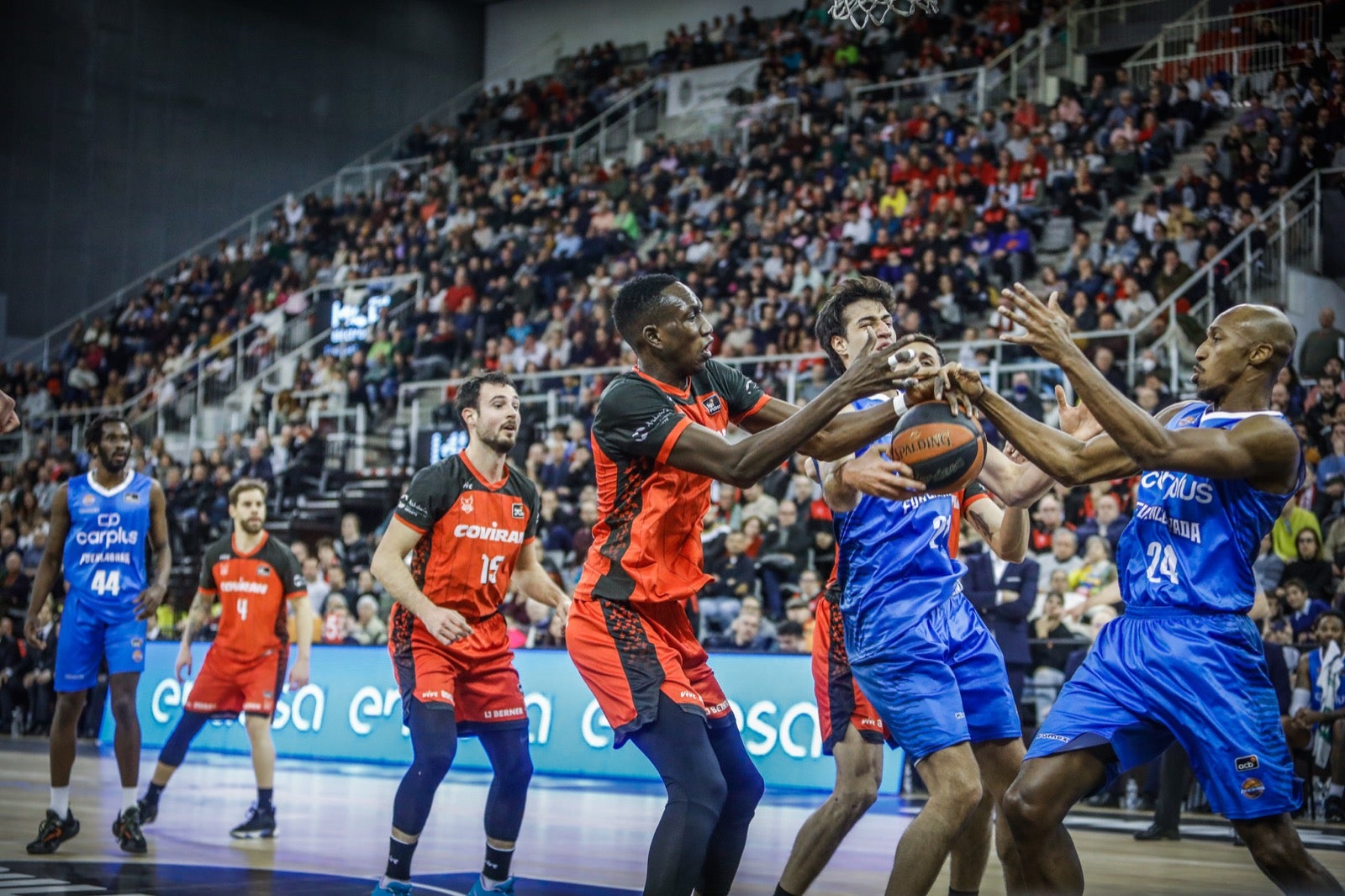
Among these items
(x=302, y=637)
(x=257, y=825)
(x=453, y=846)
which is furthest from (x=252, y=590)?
(x=453, y=846)

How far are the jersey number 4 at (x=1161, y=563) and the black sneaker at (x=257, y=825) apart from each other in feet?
18.9

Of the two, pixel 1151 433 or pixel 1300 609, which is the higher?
pixel 1151 433

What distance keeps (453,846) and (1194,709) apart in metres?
4.96

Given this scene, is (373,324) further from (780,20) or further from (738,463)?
(738,463)

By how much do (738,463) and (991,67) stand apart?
18.8 meters

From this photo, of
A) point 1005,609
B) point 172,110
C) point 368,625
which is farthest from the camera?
point 172,110

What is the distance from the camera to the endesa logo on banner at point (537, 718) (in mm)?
11617

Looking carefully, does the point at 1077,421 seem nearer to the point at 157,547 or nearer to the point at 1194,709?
the point at 1194,709

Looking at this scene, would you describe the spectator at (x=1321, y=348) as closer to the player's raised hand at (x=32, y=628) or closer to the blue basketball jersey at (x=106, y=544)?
the blue basketball jersey at (x=106, y=544)

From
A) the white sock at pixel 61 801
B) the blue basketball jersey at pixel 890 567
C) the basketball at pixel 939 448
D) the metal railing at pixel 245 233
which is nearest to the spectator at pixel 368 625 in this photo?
the white sock at pixel 61 801

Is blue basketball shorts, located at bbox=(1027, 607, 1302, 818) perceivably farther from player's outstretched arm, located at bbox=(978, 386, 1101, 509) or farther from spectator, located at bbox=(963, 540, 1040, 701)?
spectator, located at bbox=(963, 540, 1040, 701)

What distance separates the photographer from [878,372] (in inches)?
170

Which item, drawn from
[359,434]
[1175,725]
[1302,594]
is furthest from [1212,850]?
[359,434]

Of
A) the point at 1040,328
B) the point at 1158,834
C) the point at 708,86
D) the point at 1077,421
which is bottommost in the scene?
the point at 1158,834
